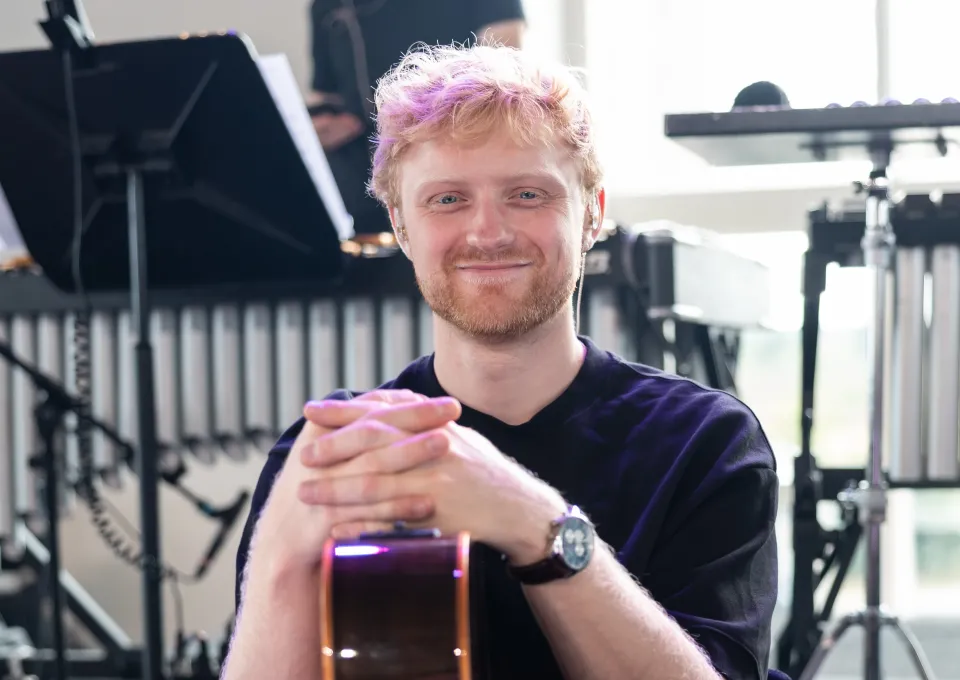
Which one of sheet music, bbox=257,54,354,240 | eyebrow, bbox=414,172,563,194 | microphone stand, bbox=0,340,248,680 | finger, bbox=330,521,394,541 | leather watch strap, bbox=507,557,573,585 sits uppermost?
sheet music, bbox=257,54,354,240

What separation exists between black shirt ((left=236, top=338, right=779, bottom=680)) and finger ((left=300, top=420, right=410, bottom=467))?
317 mm

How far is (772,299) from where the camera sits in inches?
136

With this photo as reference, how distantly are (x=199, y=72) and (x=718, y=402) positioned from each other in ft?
3.57

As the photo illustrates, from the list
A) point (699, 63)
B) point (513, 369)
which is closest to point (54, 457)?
point (513, 369)

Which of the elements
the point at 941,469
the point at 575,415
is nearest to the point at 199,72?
the point at 575,415

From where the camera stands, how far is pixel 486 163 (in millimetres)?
1363

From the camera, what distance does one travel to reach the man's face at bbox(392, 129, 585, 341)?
1.37 meters

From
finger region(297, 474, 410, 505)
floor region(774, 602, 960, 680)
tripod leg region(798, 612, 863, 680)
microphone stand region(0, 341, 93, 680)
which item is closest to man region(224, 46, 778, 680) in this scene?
finger region(297, 474, 410, 505)

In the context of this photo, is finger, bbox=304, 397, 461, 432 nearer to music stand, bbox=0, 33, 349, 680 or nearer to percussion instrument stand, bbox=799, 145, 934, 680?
music stand, bbox=0, 33, 349, 680

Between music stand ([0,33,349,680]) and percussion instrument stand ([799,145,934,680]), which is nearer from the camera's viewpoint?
music stand ([0,33,349,680])

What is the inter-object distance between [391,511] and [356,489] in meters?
0.04

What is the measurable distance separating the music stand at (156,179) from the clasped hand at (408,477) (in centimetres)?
106

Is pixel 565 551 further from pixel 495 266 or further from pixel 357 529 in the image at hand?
pixel 495 266

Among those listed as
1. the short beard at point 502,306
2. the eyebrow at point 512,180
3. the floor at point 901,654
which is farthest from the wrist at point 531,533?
the floor at point 901,654
